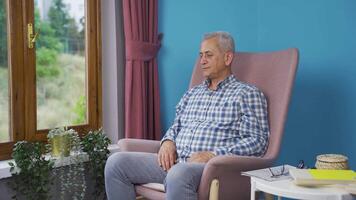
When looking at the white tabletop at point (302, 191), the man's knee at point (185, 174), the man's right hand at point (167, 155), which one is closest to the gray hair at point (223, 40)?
the man's right hand at point (167, 155)

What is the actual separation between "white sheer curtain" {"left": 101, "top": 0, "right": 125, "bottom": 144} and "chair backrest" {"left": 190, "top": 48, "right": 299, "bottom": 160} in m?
0.67

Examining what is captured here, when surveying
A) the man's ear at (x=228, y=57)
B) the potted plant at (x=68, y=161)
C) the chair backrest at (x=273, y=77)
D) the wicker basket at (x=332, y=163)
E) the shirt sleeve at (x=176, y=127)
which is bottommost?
the potted plant at (x=68, y=161)

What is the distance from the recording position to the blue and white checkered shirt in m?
2.12

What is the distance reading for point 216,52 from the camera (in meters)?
2.31

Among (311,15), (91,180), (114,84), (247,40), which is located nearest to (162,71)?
(114,84)

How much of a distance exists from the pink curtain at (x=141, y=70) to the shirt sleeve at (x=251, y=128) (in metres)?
0.94

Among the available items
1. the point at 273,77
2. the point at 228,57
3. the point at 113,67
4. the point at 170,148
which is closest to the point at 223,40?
the point at 228,57

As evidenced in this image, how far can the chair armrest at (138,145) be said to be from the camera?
2.31 meters

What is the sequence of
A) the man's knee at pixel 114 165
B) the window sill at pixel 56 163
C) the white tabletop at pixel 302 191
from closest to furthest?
the white tabletop at pixel 302 191 < the man's knee at pixel 114 165 < the window sill at pixel 56 163

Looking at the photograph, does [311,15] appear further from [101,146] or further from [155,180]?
[101,146]

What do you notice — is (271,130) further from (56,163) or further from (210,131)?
(56,163)

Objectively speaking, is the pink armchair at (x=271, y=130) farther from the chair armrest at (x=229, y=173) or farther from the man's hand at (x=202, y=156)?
the man's hand at (x=202, y=156)

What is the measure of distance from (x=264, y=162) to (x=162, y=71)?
49.9 inches

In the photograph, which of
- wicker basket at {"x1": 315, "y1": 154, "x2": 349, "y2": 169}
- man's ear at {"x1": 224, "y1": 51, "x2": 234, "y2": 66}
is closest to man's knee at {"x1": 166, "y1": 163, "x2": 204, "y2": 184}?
wicker basket at {"x1": 315, "y1": 154, "x2": 349, "y2": 169}
